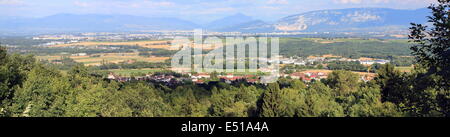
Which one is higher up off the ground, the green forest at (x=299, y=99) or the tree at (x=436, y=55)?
the tree at (x=436, y=55)

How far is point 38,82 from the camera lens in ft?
49.8

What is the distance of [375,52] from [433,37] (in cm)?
9873

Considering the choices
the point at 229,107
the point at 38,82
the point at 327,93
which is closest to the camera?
the point at 38,82

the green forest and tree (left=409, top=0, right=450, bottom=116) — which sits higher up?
tree (left=409, top=0, right=450, bottom=116)

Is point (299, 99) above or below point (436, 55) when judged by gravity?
below

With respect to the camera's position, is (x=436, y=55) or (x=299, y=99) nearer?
(x=436, y=55)

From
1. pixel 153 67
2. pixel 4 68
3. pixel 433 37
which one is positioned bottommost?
pixel 153 67
